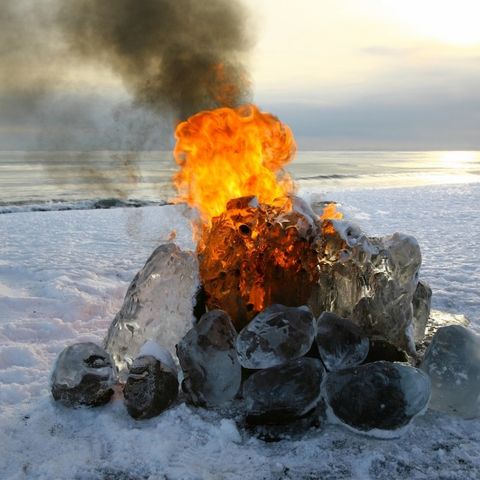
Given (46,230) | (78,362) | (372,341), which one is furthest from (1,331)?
(46,230)

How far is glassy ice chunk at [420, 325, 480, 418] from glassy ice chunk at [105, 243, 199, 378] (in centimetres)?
215

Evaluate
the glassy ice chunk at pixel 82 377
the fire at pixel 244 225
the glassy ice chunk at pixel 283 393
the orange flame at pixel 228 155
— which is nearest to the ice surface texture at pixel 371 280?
the fire at pixel 244 225

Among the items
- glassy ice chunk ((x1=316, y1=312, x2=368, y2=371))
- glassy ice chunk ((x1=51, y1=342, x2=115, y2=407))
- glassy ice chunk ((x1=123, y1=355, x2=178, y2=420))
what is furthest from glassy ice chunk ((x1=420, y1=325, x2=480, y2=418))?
glassy ice chunk ((x1=51, y1=342, x2=115, y2=407))

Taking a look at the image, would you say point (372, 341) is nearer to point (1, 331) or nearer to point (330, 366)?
point (330, 366)

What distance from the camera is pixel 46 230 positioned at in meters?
12.3

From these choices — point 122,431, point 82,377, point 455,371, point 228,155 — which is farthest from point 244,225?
point 455,371

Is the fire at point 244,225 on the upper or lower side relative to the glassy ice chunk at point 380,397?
upper

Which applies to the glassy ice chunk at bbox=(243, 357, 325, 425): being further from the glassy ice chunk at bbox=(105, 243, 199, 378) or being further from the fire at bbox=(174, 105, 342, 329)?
the glassy ice chunk at bbox=(105, 243, 199, 378)

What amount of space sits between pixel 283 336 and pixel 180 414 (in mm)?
964

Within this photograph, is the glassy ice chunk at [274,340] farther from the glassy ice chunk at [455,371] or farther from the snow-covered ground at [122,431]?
the glassy ice chunk at [455,371]

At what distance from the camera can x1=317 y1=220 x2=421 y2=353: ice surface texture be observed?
4367 millimetres

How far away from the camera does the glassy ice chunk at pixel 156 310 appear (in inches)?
175

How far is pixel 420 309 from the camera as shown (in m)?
4.98

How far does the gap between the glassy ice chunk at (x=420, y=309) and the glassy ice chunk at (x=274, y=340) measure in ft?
5.30
